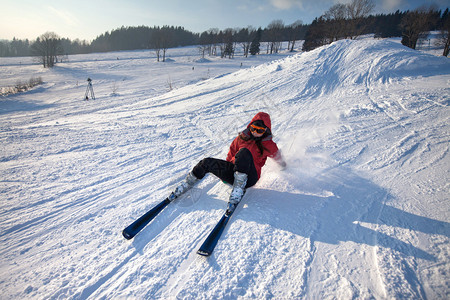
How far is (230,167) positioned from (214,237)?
3.08 ft

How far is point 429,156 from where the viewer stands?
3.21 metres

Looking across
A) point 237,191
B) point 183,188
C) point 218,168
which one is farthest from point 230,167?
point 183,188

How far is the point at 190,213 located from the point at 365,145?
139 inches

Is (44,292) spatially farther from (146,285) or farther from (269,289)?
(269,289)

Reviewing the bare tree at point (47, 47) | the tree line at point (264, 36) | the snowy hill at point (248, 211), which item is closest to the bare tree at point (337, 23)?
the tree line at point (264, 36)

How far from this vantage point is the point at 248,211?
8.13ft

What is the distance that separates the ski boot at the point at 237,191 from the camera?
2.43 meters

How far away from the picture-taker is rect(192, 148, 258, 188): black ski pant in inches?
99.2

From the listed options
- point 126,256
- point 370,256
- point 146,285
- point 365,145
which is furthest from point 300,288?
point 365,145

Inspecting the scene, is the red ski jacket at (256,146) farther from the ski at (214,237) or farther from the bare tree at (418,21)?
the bare tree at (418,21)

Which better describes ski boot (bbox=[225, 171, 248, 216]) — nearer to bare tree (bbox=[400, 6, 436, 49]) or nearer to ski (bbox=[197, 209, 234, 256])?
ski (bbox=[197, 209, 234, 256])

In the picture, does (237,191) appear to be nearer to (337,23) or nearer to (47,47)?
(337,23)

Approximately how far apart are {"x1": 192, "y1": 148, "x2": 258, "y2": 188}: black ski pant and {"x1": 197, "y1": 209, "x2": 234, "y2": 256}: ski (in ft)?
1.66

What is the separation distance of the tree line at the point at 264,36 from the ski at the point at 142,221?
29.4m
